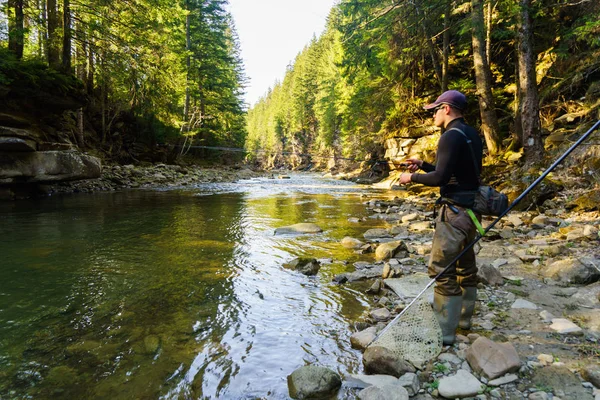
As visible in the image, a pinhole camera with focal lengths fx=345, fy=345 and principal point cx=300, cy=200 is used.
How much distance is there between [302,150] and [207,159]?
3372cm

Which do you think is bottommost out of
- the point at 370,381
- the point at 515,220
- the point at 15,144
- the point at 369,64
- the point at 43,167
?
the point at 370,381

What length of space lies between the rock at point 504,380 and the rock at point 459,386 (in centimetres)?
9

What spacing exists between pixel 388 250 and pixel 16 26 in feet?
47.9

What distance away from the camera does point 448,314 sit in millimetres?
3176

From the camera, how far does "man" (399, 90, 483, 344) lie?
3080 millimetres

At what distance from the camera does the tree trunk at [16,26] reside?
11449mm

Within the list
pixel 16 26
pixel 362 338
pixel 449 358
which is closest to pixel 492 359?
pixel 449 358

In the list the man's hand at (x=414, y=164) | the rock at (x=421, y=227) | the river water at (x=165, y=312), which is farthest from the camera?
the rock at (x=421, y=227)

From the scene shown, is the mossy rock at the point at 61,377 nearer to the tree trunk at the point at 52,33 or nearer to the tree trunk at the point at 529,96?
the tree trunk at the point at 529,96

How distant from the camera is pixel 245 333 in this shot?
367 cm

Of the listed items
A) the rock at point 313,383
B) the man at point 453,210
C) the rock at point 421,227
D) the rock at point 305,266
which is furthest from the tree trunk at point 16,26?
the rock at point 313,383

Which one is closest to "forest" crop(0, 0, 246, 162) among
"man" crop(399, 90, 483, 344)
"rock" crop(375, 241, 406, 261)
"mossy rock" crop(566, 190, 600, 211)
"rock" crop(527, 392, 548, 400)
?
"rock" crop(375, 241, 406, 261)

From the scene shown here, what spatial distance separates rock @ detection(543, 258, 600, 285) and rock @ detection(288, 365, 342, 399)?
10.8 ft

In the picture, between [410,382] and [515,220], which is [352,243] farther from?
[410,382]
